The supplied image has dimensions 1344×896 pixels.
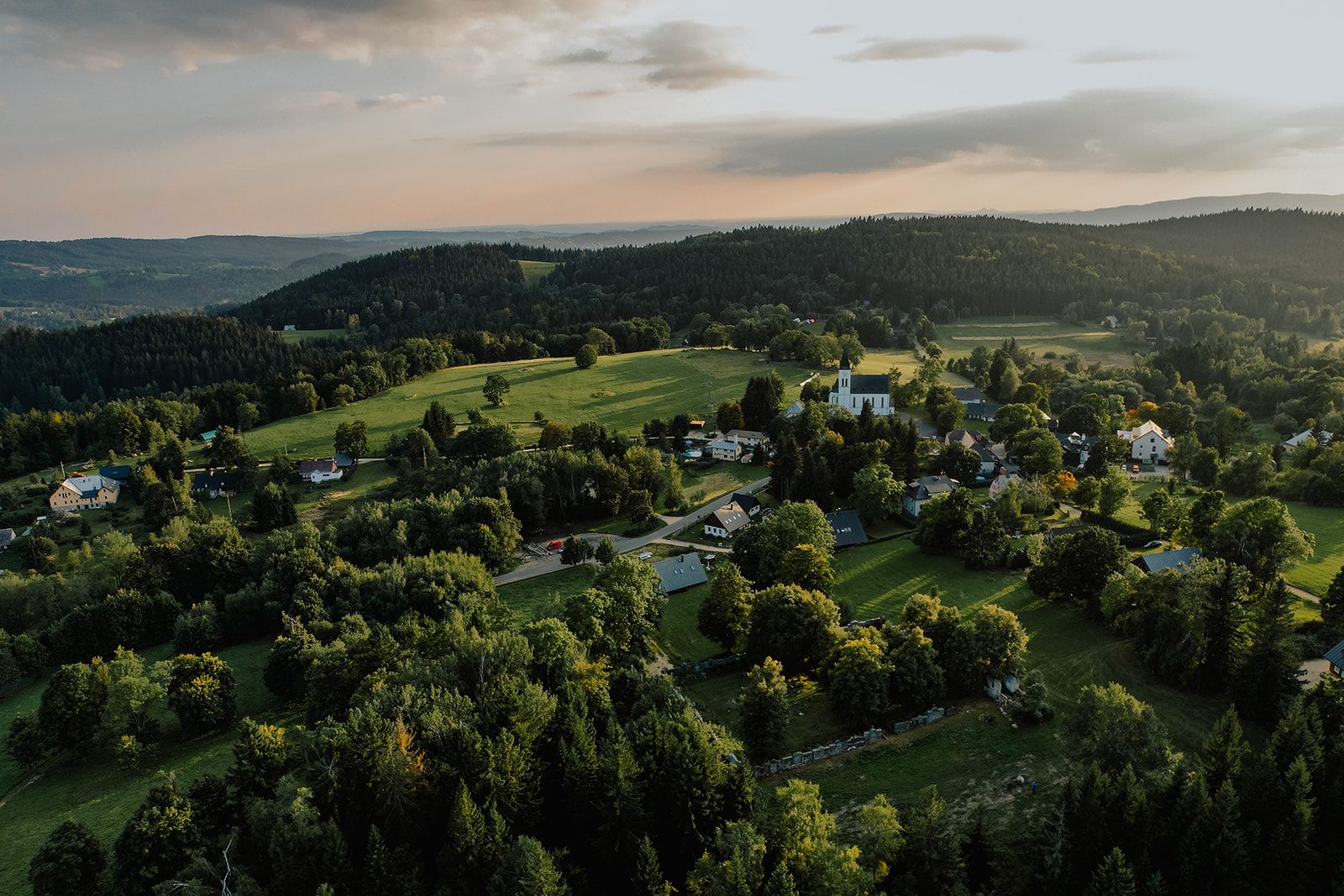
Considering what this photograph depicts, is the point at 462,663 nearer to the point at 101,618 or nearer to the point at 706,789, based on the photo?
the point at 706,789

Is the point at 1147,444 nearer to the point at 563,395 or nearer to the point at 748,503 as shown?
the point at 748,503

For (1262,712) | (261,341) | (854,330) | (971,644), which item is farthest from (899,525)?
(261,341)

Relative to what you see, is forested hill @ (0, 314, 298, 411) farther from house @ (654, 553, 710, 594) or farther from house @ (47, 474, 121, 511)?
house @ (654, 553, 710, 594)

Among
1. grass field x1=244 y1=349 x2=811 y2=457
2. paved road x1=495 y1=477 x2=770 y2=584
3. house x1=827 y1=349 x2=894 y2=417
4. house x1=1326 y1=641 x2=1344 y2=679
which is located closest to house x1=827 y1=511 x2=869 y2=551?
paved road x1=495 y1=477 x2=770 y2=584

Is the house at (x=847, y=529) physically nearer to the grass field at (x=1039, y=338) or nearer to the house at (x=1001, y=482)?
the house at (x=1001, y=482)

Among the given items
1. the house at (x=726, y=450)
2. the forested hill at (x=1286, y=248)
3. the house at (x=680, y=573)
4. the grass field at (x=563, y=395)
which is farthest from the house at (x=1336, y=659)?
the forested hill at (x=1286, y=248)
